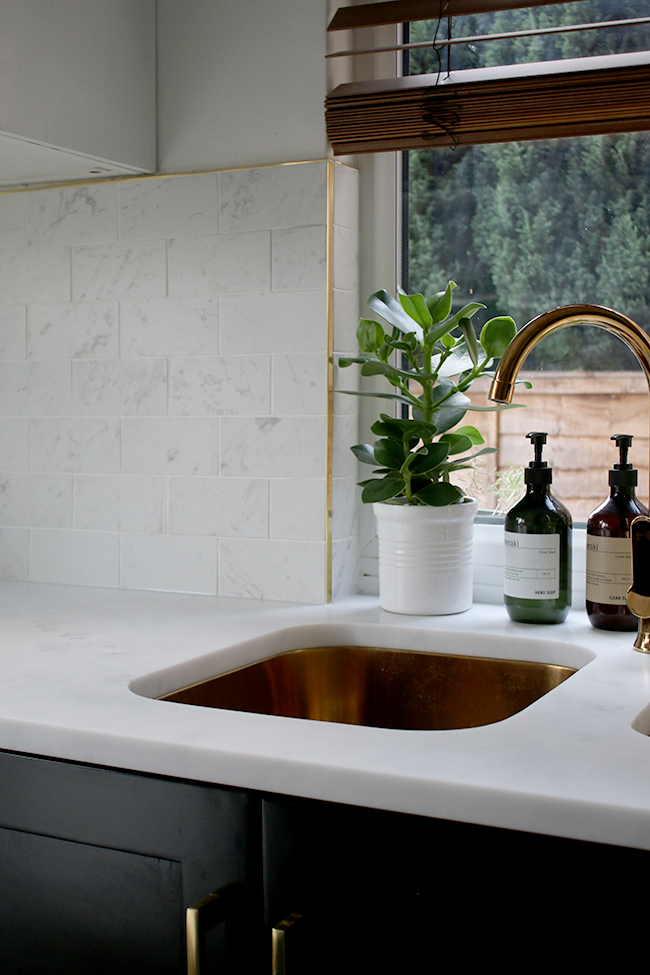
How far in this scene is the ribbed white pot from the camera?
58.9 inches

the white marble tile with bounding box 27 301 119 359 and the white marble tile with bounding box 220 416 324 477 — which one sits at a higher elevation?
the white marble tile with bounding box 27 301 119 359

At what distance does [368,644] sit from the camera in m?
1.45

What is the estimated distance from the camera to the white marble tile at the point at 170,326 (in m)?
1.70

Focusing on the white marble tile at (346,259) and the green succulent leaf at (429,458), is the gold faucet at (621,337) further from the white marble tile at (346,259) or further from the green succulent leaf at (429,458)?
the white marble tile at (346,259)

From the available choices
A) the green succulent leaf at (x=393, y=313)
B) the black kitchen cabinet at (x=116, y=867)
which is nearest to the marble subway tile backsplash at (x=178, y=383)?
the green succulent leaf at (x=393, y=313)

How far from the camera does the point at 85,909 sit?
98cm

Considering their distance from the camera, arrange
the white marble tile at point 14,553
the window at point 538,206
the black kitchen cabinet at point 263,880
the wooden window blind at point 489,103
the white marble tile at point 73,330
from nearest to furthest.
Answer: the black kitchen cabinet at point 263,880 → the wooden window blind at point 489,103 → the window at point 538,206 → the white marble tile at point 73,330 → the white marble tile at point 14,553

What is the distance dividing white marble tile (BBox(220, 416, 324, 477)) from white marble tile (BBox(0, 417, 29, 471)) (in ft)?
1.33

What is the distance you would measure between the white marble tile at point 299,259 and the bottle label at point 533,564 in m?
0.52

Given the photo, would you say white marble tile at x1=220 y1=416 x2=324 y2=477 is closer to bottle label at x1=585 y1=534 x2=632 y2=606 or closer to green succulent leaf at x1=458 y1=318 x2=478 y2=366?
green succulent leaf at x1=458 y1=318 x2=478 y2=366

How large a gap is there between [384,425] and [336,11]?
636 millimetres

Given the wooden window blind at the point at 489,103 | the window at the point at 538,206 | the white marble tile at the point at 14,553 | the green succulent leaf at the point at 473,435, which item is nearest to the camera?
the wooden window blind at the point at 489,103

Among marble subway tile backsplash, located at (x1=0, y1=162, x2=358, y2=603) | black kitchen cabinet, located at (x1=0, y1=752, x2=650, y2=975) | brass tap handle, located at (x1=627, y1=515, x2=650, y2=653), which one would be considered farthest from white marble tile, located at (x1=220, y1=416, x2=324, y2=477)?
black kitchen cabinet, located at (x1=0, y1=752, x2=650, y2=975)

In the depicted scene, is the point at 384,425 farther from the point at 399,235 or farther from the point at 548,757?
the point at 548,757
